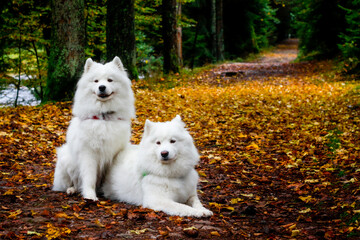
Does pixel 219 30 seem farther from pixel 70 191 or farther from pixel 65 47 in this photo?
pixel 70 191

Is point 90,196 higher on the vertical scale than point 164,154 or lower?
lower

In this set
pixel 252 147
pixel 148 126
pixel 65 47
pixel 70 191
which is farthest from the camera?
pixel 65 47

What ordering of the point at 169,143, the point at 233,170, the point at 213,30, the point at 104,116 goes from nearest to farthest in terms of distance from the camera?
the point at 169,143 → the point at 104,116 → the point at 233,170 → the point at 213,30

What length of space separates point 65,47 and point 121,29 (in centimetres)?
253

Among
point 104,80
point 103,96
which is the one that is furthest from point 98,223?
point 104,80

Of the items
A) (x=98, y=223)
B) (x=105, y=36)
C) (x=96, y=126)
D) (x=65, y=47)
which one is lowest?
(x=98, y=223)

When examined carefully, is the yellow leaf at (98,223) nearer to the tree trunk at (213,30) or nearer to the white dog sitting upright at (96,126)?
the white dog sitting upright at (96,126)

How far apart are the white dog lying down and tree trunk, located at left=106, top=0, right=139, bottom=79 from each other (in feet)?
25.1

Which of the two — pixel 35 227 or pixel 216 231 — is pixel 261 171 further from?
pixel 35 227

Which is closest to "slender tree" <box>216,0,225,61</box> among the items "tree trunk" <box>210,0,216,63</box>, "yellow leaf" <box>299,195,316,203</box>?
"tree trunk" <box>210,0,216,63</box>

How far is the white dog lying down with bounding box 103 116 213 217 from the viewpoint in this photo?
4301mm

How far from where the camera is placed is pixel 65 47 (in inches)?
373

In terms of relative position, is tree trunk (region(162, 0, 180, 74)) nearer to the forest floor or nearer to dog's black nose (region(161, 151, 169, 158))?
the forest floor

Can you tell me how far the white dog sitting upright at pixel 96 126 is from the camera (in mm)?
4926
